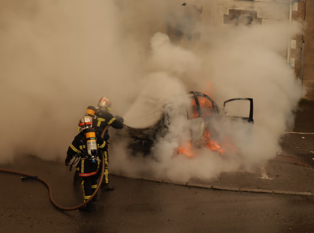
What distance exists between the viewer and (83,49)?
838cm

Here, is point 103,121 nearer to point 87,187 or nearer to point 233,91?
point 87,187

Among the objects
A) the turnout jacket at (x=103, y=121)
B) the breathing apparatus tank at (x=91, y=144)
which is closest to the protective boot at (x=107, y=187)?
the turnout jacket at (x=103, y=121)

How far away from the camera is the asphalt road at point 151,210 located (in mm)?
4246

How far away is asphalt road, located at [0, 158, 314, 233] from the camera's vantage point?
425 cm

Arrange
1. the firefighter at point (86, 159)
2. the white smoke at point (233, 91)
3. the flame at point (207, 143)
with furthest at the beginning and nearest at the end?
the flame at point (207, 143), the white smoke at point (233, 91), the firefighter at point (86, 159)

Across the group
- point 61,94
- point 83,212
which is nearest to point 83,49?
point 61,94

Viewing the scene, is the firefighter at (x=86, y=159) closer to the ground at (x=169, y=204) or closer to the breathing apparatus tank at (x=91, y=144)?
the breathing apparatus tank at (x=91, y=144)

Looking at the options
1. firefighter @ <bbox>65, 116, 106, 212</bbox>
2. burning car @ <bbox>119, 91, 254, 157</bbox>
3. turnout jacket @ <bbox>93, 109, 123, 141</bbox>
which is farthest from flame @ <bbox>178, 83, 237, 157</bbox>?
firefighter @ <bbox>65, 116, 106, 212</bbox>

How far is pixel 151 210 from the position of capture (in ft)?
15.5

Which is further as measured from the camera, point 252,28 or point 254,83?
point 252,28

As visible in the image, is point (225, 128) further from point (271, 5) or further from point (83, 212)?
point (271, 5)

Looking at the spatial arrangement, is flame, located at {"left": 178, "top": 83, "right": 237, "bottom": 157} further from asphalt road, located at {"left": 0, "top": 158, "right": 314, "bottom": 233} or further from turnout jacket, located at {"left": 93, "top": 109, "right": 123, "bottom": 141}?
turnout jacket, located at {"left": 93, "top": 109, "right": 123, "bottom": 141}

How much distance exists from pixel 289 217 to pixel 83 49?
6555 millimetres

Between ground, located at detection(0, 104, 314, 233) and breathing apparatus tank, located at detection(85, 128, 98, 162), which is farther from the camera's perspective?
breathing apparatus tank, located at detection(85, 128, 98, 162)
